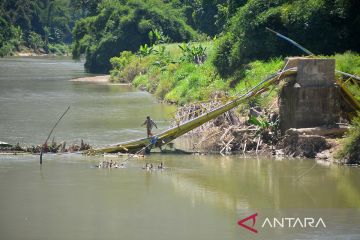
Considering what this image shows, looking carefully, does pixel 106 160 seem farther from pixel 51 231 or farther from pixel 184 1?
pixel 184 1

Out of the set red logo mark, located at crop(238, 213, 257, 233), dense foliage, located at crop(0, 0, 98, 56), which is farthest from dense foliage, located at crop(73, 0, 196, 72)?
red logo mark, located at crop(238, 213, 257, 233)

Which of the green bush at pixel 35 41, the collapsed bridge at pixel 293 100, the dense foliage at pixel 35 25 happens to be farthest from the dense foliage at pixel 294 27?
the green bush at pixel 35 41

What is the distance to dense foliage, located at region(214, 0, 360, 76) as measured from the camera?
1133 inches

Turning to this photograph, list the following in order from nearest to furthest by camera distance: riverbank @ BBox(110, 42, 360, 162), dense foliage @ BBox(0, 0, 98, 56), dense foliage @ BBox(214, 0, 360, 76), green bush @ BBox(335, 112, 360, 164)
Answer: green bush @ BBox(335, 112, 360, 164) → riverbank @ BBox(110, 42, 360, 162) → dense foliage @ BBox(214, 0, 360, 76) → dense foliage @ BBox(0, 0, 98, 56)

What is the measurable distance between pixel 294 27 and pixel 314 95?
712 centimetres

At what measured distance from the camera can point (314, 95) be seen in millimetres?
22500

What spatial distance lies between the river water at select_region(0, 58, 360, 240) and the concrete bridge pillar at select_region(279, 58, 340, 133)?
4.72ft

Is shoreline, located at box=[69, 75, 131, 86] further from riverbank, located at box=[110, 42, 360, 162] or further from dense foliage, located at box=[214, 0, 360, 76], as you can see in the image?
dense foliage, located at box=[214, 0, 360, 76]

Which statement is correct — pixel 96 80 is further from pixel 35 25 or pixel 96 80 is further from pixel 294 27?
pixel 35 25

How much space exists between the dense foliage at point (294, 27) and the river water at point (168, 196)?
6340mm

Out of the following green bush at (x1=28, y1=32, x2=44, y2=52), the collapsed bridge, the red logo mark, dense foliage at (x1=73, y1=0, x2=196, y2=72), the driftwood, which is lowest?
the red logo mark

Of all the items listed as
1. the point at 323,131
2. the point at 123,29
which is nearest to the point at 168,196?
the point at 323,131

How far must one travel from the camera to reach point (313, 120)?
22.5 meters

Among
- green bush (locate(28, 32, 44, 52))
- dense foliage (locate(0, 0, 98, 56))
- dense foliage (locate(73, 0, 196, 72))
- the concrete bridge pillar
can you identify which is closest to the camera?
the concrete bridge pillar
